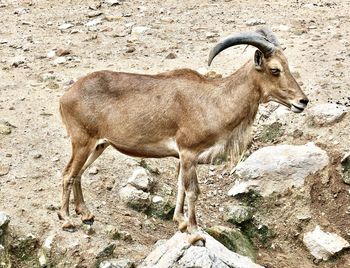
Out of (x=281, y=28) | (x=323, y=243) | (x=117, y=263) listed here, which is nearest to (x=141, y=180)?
(x=117, y=263)

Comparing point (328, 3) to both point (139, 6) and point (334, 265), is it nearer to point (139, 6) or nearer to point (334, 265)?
point (139, 6)

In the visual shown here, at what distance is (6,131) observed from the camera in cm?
1227

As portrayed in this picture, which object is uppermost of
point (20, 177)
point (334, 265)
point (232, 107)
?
point (232, 107)

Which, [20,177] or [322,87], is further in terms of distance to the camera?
[322,87]

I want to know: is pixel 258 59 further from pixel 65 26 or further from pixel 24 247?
pixel 65 26

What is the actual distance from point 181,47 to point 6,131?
18.6ft

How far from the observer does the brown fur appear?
9117mm

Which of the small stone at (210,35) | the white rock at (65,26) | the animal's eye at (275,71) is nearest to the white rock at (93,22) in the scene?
the white rock at (65,26)

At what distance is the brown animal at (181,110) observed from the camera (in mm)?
9031

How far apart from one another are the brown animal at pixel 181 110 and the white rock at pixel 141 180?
1.43 meters

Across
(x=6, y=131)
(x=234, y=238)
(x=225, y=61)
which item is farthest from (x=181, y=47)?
(x=234, y=238)

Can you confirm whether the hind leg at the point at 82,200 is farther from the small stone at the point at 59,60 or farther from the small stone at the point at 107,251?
the small stone at the point at 59,60

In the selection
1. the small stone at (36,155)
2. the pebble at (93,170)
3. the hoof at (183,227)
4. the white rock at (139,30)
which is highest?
the hoof at (183,227)

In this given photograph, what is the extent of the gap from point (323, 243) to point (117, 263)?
11.4 feet
